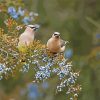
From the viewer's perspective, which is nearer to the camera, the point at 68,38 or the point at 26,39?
the point at 26,39

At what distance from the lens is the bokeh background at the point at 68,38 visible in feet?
38.5

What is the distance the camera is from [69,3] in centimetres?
1268

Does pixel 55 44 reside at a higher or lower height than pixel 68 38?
lower

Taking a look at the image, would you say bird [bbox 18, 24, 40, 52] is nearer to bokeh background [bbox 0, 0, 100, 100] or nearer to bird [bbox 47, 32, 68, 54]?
bird [bbox 47, 32, 68, 54]

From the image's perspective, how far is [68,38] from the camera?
40.3 feet

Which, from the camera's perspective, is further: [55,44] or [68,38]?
[68,38]

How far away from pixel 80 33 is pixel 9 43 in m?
7.40

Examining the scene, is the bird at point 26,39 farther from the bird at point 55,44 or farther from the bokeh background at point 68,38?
the bokeh background at point 68,38

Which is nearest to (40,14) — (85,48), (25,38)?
(85,48)

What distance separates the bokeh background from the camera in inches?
462

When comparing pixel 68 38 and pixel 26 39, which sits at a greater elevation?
pixel 68 38

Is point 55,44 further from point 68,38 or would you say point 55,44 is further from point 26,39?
point 68,38

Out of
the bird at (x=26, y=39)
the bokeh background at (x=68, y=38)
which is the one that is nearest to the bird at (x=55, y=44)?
the bird at (x=26, y=39)

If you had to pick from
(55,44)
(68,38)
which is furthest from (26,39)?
(68,38)
